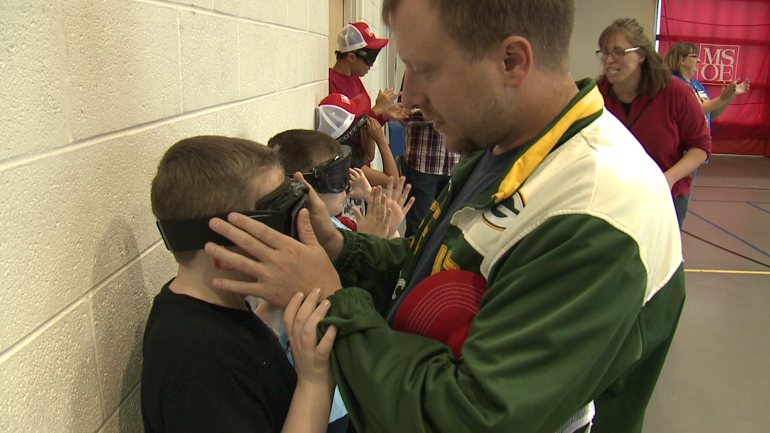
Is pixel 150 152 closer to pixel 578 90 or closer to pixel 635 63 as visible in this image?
pixel 578 90

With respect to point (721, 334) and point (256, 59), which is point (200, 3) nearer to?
point (256, 59)

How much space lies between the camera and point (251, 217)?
45.3 inches

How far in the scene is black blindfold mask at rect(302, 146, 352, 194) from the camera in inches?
81.7

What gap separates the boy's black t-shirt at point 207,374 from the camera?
1076 mm

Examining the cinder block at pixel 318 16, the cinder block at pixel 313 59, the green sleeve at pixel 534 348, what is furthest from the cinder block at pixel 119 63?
the cinder block at pixel 318 16

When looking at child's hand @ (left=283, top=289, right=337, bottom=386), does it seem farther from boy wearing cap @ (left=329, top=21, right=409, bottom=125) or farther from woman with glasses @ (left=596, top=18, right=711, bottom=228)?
boy wearing cap @ (left=329, top=21, right=409, bottom=125)

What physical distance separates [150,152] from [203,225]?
14.2 inches

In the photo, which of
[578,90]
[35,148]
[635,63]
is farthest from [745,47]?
[35,148]

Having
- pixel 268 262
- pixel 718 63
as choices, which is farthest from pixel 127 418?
pixel 718 63

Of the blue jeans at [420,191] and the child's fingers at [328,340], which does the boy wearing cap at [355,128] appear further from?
the child's fingers at [328,340]

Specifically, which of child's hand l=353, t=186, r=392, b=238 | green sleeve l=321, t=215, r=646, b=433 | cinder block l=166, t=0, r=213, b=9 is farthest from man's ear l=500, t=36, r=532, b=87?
child's hand l=353, t=186, r=392, b=238

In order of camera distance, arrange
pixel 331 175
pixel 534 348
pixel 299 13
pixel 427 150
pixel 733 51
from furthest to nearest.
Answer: pixel 733 51
pixel 427 150
pixel 299 13
pixel 331 175
pixel 534 348

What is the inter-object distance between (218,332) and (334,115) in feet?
7.33

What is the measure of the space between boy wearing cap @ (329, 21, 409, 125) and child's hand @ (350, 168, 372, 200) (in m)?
1.21
